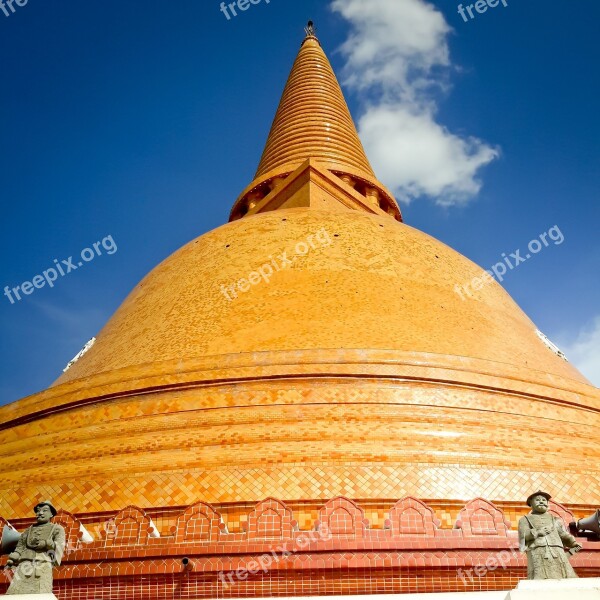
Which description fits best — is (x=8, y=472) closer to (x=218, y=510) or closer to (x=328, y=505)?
(x=218, y=510)

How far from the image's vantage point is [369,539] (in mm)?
6375

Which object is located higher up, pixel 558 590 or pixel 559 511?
pixel 559 511

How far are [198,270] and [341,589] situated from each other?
7.07 m

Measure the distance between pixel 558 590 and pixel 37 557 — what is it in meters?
3.90

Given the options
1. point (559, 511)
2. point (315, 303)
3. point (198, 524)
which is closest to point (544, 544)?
point (559, 511)

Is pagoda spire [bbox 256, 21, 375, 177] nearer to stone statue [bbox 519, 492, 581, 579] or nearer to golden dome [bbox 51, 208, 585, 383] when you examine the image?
golden dome [bbox 51, 208, 585, 383]

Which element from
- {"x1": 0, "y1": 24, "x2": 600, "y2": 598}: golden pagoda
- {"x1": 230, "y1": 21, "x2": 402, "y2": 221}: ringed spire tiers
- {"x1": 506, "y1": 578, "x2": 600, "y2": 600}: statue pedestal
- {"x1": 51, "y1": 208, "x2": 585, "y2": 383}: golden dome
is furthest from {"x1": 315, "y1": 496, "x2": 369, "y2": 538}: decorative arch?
{"x1": 230, "y1": 21, "x2": 402, "y2": 221}: ringed spire tiers

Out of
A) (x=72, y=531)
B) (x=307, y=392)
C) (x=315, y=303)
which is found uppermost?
(x=315, y=303)

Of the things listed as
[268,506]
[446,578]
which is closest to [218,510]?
[268,506]

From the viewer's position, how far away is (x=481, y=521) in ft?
21.6

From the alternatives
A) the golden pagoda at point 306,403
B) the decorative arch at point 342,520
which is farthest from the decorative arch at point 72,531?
the decorative arch at point 342,520

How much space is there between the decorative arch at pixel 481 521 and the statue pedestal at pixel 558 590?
150 cm

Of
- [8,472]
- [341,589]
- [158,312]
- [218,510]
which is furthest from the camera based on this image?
[158,312]

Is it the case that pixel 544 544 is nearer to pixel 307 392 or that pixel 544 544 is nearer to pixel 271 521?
pixel 271 521
